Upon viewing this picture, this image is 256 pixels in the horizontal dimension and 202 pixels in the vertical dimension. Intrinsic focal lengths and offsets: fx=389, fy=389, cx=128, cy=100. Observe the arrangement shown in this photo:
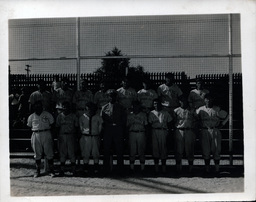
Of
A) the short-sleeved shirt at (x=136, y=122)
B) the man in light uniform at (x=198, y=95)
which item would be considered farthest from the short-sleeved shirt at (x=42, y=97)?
the man in light uniform at (x=198, y=95)

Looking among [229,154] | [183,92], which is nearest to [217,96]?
[183,92]

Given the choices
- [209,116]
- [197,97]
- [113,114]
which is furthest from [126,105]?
[209,116]

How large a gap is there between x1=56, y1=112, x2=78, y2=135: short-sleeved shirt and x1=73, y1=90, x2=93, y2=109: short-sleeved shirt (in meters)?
0.22

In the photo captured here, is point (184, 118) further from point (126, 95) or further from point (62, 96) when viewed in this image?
point (62, 96)

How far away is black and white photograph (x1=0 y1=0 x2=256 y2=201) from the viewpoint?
13.7 feet

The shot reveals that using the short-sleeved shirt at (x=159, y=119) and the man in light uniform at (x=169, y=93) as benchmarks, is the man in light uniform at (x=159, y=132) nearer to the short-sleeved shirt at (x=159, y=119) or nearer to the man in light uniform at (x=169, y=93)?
the short-sleeved shirt at (x=159, y=119)

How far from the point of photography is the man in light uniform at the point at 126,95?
4969 millimetres

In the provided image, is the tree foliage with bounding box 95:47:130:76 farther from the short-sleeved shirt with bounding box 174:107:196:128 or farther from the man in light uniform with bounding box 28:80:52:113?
the short-sleeved shirt with bounding box 174:107:196:128

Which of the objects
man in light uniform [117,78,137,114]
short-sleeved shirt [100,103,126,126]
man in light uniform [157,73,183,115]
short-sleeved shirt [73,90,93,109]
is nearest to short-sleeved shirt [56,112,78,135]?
short-sleeved shirt [73,90,93,109]

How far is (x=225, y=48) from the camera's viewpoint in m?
4.68

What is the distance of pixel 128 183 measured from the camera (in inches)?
165

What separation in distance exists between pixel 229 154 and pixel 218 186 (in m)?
0.82

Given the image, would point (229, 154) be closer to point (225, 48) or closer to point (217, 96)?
point (217, 96)

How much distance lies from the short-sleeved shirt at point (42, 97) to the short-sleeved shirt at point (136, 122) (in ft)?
3.42
